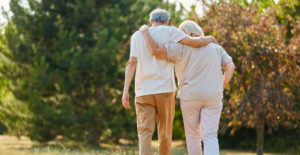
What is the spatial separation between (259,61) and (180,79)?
3.83 m

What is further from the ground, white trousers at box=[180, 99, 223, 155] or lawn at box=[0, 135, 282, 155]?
white trousers at box=[180, 99, 223, 155]

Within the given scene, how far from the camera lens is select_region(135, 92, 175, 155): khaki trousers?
368cm

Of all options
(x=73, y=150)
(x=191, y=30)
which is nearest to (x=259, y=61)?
(x=191, y=30)

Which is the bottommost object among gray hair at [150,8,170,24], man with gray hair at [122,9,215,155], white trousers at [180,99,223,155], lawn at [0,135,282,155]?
lawn at [0,135,282,155]

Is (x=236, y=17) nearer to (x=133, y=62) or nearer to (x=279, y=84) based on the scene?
(x=279, y=84)

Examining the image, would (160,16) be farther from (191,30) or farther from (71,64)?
(71,64)

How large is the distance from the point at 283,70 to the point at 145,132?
4.11 metres

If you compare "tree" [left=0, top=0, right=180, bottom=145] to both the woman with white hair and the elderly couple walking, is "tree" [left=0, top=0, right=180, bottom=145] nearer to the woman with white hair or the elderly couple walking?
the elderly couple walking

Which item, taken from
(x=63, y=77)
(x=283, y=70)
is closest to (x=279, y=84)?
(x=283, y=70)

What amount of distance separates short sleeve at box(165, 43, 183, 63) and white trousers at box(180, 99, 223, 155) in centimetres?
40

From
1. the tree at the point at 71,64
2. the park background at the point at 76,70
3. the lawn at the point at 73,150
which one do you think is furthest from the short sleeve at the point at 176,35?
the tree at the point at 71,64

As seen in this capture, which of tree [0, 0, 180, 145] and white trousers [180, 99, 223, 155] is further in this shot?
tree [0, 0, 180, 145]

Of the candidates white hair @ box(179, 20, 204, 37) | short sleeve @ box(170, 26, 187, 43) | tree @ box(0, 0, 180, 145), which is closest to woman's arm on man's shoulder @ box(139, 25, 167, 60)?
short sleeve @ box(170, 26, 187, 43)

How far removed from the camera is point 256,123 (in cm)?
781
